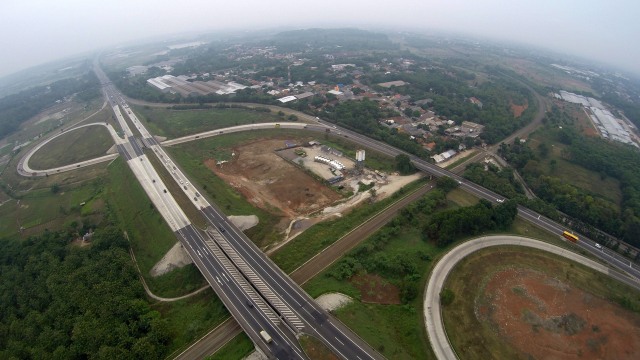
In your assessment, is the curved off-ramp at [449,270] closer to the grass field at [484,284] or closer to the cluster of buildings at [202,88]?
the grass field at [484,284]

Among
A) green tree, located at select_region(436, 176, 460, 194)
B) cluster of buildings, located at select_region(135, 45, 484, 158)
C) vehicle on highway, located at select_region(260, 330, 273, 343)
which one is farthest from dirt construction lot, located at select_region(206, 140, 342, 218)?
cluster of buildings, located at select_region(135, 45, 484, 158)

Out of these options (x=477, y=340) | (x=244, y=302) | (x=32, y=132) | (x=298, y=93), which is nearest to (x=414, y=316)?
(x=477, y=340)

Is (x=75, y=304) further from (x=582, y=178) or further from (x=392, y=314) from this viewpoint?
(x=582, y=178)

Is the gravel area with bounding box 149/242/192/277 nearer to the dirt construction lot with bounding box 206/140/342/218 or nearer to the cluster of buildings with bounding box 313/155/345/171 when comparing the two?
the dirt construction lot with bounding box 206/140/342/218

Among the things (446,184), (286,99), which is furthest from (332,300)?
(286,99)

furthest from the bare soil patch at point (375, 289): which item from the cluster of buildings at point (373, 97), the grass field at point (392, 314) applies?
the cluster of buildings at point (373, 97)

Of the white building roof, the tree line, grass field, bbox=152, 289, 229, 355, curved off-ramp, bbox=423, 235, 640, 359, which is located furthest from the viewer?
the white building roof
